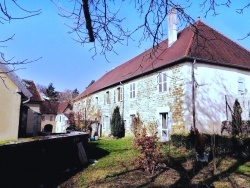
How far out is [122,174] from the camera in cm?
834

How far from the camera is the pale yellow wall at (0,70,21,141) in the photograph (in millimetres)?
14641

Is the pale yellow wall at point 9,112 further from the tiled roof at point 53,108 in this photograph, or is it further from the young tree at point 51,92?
the young tree at point 51,92

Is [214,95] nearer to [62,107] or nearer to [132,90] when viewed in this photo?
[132,90]

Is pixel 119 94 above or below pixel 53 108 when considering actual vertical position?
below

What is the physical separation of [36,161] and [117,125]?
51.8 ft

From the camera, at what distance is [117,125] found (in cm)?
2320

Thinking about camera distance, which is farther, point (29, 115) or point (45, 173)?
point (29, 115)

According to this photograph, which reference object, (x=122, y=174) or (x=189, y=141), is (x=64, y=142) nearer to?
(x=122, y=174)

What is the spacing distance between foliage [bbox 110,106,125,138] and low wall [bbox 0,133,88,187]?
12089 millimetres

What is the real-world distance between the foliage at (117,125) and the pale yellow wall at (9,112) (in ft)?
32.8

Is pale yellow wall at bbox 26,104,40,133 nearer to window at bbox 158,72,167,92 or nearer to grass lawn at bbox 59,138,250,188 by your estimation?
window at bbox 158,72,167,92

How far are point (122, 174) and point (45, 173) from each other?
8.20 ft

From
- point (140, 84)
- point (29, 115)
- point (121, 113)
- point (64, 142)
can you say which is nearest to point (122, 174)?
point (64, 142)

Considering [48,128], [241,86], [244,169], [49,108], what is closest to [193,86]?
[241,86]
